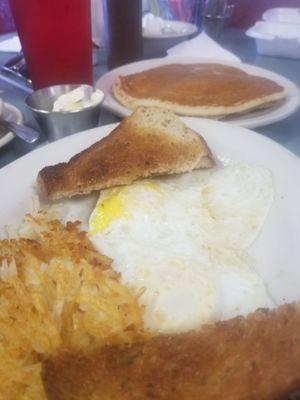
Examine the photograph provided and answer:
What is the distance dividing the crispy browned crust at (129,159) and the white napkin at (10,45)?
1731 millimetres

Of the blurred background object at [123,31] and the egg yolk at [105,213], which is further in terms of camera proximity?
the blurred background object at [123,31]

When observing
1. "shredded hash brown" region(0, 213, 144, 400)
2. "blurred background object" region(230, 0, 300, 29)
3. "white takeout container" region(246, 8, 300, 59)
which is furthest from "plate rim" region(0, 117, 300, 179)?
"blurred background object" region(230, 0, 300, 29)

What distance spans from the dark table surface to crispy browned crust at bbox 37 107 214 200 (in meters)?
0.40

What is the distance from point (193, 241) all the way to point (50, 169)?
54cm

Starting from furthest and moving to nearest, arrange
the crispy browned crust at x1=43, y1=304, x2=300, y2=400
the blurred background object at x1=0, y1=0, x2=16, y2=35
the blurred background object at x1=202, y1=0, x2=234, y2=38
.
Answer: the blurred background object at x1=0, y1=0, x2=16, y2=35
the blurred background object at x1=202, y1=0, x2=234, y2=38
the crispy browned crust at x1=43, y1=304, x2=300, y2=400

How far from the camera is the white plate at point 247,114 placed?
66.2 inches

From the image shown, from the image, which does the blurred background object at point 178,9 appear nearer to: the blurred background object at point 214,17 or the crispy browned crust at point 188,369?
the blurred background object at point 214,17

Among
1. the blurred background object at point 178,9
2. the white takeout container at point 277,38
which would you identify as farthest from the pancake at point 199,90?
the blurred background object at point 178,9

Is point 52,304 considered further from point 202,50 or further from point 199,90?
point 202,50

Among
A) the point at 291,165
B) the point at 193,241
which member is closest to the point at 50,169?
the point at 193,241

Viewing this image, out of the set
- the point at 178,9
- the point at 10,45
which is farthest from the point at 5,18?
the point at 178,9

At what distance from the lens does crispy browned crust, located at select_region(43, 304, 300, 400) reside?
0.77 m

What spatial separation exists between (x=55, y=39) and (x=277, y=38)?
1.41 meters

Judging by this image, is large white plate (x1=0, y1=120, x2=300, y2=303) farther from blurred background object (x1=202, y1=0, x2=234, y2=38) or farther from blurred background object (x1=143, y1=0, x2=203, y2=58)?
blurred background object (x1=202, y1=0, x2=234, y2=38)
